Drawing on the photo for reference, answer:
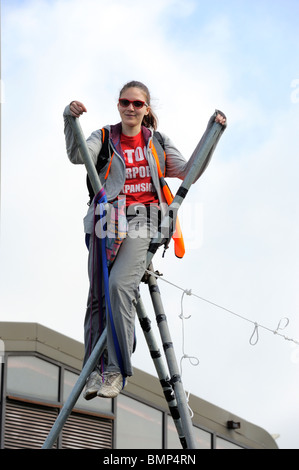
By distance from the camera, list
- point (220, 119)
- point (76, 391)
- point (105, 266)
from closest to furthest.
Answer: point (76, 391) < point (105, 266) < point (220, 119)

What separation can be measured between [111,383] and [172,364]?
0.41 m

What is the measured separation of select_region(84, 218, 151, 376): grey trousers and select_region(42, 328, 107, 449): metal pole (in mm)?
67

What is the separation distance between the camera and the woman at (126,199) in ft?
20.7

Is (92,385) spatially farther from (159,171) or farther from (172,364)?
(159,171)

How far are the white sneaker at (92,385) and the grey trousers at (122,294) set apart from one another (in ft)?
0.25

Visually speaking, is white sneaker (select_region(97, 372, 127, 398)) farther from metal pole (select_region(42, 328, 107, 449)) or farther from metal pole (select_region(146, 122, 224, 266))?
metal pole (select_region(146, 122, 224, 266))

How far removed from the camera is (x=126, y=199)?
21.7 ft

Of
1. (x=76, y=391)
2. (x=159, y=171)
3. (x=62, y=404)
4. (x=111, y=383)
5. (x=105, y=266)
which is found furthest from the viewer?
(x=62, y=404)

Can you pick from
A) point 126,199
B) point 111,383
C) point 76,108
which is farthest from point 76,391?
point 76,108

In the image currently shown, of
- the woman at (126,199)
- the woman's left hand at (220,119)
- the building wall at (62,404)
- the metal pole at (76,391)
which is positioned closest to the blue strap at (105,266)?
the woman at (126,199)

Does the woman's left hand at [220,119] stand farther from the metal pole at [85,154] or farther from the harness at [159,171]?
the metal pole at [85,154]

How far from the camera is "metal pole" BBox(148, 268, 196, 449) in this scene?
6.23m
